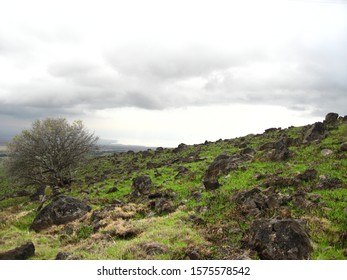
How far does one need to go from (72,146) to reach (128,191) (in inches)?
573

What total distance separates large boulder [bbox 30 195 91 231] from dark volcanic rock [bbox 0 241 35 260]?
21.0 ft

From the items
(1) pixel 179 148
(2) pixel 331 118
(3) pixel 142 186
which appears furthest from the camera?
(1) pixel 179 148

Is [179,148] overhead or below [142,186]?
overhead

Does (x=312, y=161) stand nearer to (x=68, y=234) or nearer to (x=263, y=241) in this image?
(x=263, y=241)

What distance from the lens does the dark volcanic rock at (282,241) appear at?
1075 centimetres

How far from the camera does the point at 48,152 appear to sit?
38.3 metres

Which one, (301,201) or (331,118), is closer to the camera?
(301,201)

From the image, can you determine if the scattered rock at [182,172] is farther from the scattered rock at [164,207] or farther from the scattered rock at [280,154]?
the scattered rock at [164,207]

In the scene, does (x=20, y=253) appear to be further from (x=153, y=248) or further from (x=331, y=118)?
(x=331, y=118)

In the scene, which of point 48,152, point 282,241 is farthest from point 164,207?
point 48,152

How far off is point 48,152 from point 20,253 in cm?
2716

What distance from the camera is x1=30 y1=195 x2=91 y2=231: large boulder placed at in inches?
779

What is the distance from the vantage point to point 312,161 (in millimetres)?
25234
